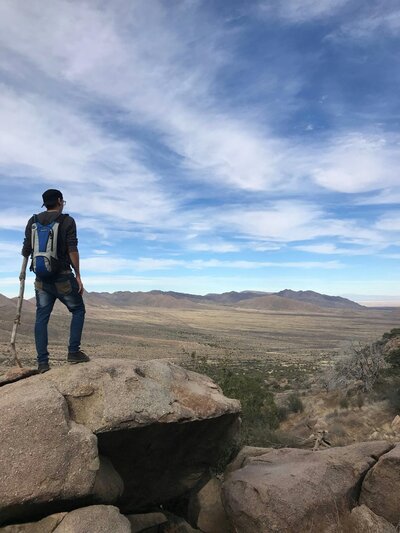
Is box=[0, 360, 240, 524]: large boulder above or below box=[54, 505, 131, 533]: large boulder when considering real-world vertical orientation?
above

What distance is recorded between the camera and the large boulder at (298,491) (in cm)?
698

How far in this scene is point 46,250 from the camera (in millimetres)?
7027

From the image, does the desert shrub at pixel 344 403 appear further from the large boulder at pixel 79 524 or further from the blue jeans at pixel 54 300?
the large boulder at pixel 79 524

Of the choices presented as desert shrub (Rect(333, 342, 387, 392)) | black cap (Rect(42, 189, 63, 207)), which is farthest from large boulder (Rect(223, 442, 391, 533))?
desert shrub (Rect(333, 342, 387, 392))

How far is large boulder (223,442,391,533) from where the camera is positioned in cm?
698

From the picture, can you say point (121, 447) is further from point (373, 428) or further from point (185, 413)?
point (373, 428)

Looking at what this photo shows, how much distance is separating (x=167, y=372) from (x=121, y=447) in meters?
1.41

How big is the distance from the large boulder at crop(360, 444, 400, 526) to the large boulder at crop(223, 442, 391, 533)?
20 centimetres

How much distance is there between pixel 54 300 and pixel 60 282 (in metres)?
0.38

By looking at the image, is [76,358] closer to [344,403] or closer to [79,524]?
[79,524]

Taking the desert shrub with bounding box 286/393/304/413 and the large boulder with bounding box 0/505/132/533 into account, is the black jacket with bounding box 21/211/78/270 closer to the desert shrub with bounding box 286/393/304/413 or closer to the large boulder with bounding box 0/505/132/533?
the large boulder with bounding box 0/505/132/533

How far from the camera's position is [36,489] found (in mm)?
5234

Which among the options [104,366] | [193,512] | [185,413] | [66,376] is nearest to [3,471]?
[66,376]

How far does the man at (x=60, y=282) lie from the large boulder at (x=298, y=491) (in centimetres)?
348
